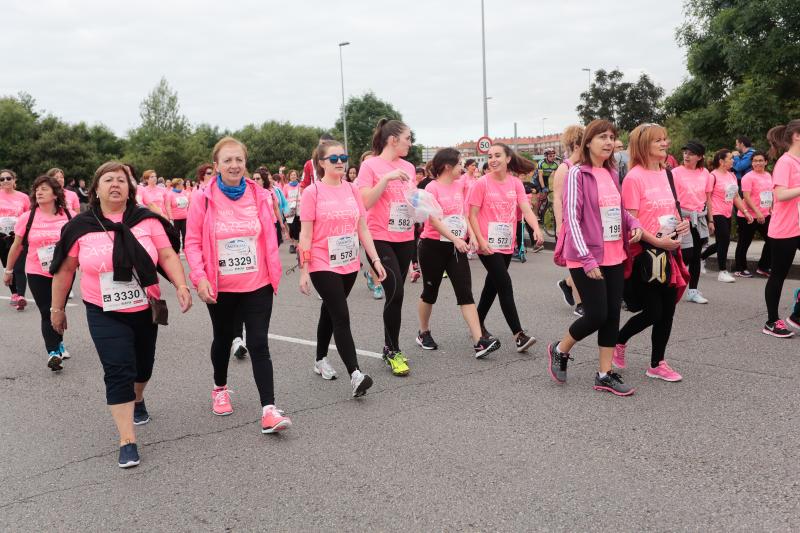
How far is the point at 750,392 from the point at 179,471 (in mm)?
3665

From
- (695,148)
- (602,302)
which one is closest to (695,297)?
(695,148)

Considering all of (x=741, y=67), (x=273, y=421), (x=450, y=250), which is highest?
(x=741, y=67)

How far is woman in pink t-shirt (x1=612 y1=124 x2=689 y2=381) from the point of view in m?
4.96

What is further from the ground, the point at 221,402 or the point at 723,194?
the point at 723,194

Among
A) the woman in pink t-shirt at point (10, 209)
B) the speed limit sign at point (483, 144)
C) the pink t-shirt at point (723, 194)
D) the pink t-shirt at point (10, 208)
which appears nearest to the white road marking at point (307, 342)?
the woman in pink t-shirt at point (10, 209)

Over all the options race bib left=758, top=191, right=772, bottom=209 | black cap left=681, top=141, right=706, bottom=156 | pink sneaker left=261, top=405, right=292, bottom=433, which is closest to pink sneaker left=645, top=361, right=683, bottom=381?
pink sneaker left=261, top=405, right=292, bottom=433

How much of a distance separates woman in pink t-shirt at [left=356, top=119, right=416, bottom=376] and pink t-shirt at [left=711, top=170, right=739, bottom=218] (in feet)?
19.2

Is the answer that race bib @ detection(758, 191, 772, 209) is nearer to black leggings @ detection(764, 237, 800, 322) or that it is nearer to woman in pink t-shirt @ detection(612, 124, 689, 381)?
black leggings @ detection(764, 237, 800, 322)

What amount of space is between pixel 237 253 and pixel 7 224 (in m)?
5.63

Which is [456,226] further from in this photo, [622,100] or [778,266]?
[622,100]

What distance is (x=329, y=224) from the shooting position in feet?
16.8

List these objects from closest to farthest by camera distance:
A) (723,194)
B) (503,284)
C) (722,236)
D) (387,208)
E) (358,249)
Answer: (358,249), (387,208), (503,284), (723,194), (722,236)

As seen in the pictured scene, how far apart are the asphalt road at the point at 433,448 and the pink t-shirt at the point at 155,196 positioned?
924 cm

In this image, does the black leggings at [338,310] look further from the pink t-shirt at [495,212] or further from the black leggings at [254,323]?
the pink t-shirt at [495,212]
